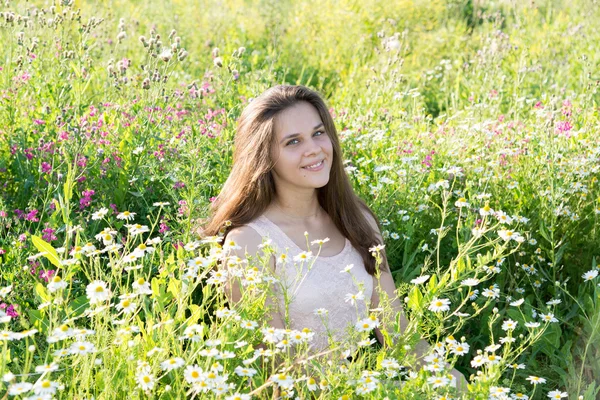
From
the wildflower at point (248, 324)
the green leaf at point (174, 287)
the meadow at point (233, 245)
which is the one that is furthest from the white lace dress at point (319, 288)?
the wildflower at point (248, 324)

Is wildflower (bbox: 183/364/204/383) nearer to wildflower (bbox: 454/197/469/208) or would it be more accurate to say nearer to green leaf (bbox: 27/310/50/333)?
green leaf (bbox: 27/310/50/333)

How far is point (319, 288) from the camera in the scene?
301 centimetres

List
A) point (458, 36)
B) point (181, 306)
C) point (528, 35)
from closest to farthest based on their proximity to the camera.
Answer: point (181, 306)
point (528, 35)
point (458, 36)

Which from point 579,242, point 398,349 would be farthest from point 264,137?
point 579,242

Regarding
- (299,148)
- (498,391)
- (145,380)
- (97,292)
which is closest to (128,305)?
(97,292)

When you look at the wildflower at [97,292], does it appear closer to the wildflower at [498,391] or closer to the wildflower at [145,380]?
the wildflower at [145,380]

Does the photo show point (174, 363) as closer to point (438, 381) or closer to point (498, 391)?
point (438, 381)

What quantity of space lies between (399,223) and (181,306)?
1.64 metres

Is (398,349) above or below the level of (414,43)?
below

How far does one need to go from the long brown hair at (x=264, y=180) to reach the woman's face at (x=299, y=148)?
0.03 m

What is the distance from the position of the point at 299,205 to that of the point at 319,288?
372mm

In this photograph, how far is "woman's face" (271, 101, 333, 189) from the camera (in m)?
3.01

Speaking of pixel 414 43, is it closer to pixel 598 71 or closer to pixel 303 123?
pixel 598 71

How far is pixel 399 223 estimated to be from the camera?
3566mm
